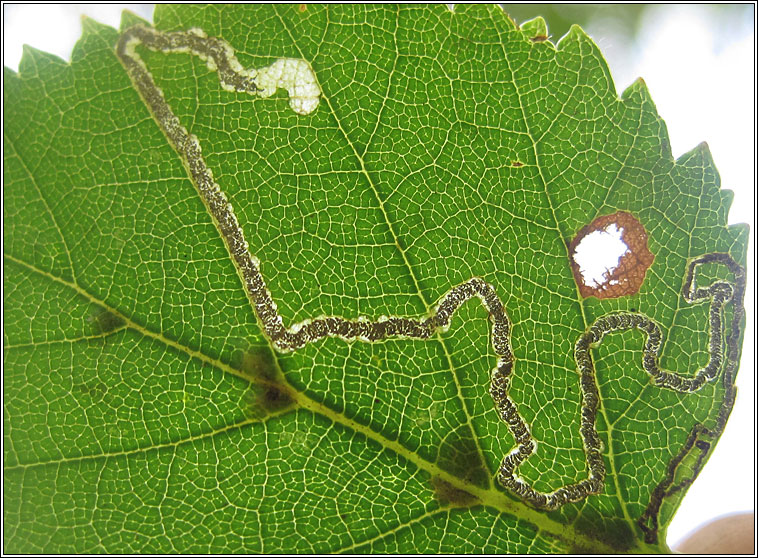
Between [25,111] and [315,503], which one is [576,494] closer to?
[315,503]

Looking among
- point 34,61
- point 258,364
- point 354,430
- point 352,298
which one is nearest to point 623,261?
point 352,298

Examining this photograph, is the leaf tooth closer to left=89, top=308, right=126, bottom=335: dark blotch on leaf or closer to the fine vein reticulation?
the fine vein reticulation

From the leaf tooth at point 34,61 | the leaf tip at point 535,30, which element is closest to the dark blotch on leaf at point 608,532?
the leaf tip at point 535,30

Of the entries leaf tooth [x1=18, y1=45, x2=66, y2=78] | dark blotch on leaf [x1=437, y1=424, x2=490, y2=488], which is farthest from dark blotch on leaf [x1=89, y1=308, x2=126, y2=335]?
dark blotch on leaf [x1=437, y1=424, x2=490, y2=488]

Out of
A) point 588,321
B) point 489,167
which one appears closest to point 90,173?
point 489,167

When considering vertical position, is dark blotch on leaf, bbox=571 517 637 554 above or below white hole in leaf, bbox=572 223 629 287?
below

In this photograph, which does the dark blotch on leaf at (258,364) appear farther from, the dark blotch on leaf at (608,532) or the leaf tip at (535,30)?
the leaf tip at (535,30)

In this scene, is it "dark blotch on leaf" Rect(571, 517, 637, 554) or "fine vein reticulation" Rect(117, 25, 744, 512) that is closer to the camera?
"fine vein reticulation" Rect(117, 25, 744, 512)
